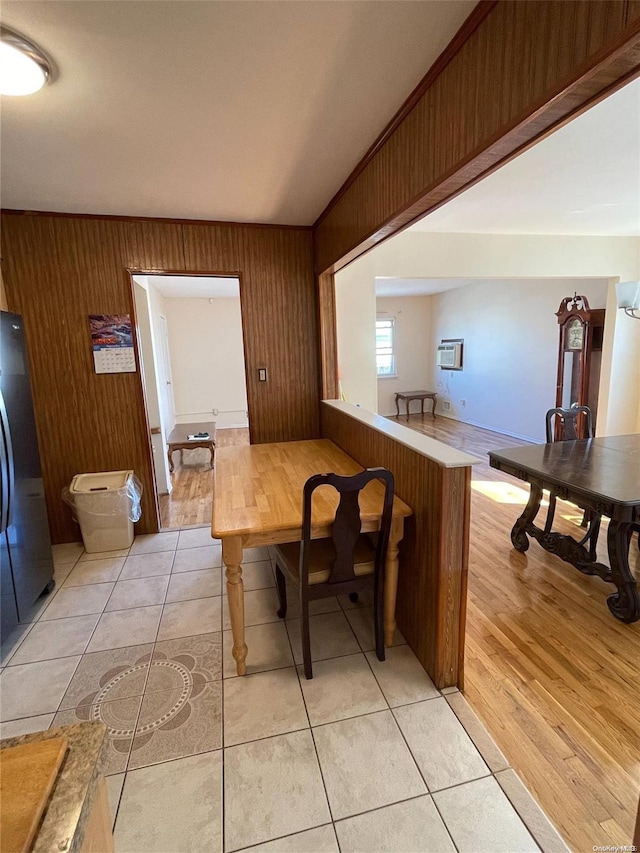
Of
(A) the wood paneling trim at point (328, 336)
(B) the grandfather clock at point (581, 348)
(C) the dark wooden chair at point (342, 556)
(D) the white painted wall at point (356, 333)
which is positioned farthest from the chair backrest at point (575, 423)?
(C) the dark wooden chair at point (342, 556)

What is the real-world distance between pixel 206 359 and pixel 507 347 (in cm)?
516

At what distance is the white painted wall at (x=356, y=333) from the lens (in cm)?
395

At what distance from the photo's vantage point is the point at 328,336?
136 inches

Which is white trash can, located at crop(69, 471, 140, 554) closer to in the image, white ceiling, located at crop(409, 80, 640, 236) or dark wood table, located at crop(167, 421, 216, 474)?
dark wood table, located at crop(167, 421, 216, 474)

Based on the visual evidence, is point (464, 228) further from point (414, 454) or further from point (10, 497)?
point (10, 497)

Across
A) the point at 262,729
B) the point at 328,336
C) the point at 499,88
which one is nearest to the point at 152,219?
the point at 328,336

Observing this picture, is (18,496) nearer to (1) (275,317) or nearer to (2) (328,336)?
(1) (275,317)

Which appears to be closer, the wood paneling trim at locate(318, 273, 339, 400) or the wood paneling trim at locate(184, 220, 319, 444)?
the wood paneling trim at locate(184, 220, 319, 444)

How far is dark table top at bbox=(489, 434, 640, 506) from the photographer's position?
7.00 feet

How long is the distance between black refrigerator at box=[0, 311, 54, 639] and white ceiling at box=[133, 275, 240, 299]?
8.65 ft

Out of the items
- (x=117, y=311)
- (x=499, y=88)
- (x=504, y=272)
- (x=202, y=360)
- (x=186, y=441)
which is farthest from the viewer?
(x=202, y=360)

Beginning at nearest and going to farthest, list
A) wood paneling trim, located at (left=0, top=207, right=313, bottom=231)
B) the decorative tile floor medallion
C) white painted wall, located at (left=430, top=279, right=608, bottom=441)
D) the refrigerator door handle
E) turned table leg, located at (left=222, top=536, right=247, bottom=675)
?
the decorative tile floor medallion, turned table leg, located at (left=222, top=536, right=247, bottom=675), the refrigerator door handle, wood paneling trim, located at (left=0, top=207, right=313, bottom=231), white painted wall, located at (left=430, top=279, right=608, bottom=441)

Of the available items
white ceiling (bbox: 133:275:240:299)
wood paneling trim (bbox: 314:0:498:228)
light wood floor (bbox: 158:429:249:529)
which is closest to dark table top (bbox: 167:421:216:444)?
light wood floor (bbox: 158:429:249:529)

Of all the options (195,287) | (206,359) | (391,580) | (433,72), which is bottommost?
(391,580)
